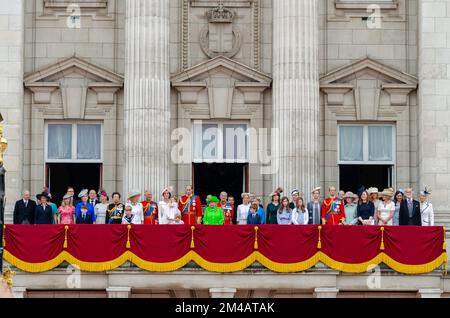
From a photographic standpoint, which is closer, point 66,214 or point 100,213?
point 66,214

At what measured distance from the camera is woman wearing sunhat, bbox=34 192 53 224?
49.6 meters

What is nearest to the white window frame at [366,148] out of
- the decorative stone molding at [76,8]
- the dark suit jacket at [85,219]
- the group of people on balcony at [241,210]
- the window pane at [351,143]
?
the window pane at [351,143]

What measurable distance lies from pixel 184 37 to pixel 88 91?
4.09 metres

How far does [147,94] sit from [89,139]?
342 centimetres

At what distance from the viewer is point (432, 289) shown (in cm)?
4922

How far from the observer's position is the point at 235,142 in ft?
186

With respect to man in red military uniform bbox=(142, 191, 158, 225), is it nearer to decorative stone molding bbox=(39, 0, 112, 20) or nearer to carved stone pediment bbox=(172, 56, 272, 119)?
carved stone pediment bbox=(172, 56, 272, 119)

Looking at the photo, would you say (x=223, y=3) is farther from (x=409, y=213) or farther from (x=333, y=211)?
(x=409, y=213)

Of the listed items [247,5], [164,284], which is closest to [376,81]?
[247,5]

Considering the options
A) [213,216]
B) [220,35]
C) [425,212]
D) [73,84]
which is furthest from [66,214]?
[425,212]

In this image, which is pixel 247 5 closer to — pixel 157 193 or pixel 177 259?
pixel 157 193

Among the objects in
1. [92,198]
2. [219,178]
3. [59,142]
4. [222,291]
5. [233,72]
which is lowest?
[222,291]

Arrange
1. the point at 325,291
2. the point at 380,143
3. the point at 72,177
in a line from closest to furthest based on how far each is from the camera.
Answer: the point at 325,291 < the point at 72,177 < the point at 380,143

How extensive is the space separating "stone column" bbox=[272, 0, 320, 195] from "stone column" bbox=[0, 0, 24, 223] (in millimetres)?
9239
